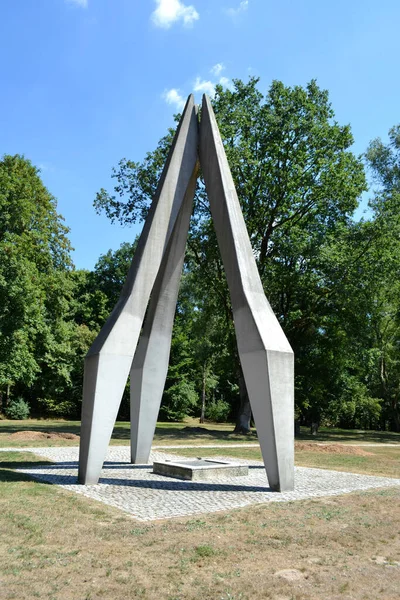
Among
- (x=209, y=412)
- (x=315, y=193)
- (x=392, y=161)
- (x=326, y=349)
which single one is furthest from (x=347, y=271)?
(x=209, y=412)

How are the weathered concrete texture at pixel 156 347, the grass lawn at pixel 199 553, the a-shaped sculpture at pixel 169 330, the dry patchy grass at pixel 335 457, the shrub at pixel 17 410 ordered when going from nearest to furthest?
the grass lawn at pixel 199 553 < the a-shaped sculpture at pixel 169 330 < the weathered concrete texture at pixel 156 347 < the dry patchy grass at pixel 335 457 < the shrub at pixel 17 410

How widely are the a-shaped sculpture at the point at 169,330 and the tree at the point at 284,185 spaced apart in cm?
1203

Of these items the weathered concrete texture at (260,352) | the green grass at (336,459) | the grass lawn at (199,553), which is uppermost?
the weathered concrete texture at (260,352)

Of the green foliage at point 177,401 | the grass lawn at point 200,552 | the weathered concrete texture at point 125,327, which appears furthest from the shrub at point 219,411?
the grass lawn at point 200,552

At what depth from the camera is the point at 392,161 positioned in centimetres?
3222

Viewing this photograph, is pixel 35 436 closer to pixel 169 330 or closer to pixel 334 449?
pixel 169 330

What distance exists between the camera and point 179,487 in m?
9.77

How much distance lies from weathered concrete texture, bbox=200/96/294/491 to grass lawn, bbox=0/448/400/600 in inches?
52.8

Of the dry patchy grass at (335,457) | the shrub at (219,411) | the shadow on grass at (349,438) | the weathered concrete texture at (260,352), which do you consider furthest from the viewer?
the shrub at (219,411)

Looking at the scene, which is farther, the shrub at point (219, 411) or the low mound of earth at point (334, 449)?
the shrub at point (219, 411)

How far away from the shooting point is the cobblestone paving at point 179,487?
26.0 ft

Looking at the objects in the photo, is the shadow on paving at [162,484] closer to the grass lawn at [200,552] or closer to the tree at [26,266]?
the grass lawn at [200,552]

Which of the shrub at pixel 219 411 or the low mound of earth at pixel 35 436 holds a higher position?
the shrub at pixel 219 411

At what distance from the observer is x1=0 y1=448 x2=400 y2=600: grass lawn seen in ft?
14.9
